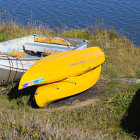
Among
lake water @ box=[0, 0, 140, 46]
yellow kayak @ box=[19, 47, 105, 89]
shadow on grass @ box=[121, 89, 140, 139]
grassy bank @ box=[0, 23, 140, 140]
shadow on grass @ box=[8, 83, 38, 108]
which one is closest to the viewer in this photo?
grassy bank @ box=[0, 23, 140, 140]

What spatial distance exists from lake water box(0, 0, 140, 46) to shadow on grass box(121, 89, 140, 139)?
33.9 feet

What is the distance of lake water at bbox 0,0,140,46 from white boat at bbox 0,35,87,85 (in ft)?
23.4

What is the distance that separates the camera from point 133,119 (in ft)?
18.1

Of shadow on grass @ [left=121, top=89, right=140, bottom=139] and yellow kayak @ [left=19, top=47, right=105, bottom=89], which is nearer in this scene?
shadow on grass @ [left=121, top=89, right=140, bottom=139]

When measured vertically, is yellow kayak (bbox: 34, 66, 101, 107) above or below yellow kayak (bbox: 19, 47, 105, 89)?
below

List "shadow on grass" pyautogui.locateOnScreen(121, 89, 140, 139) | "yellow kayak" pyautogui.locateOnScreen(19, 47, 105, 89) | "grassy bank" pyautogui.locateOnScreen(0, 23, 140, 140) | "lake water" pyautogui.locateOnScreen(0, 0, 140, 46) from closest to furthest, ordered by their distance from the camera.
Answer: "grassy bank" pyautogui.locateOnScreen(0, 23, 140, 140) < "shadow on grass" pyautogui.locateOnScreen(121, 89, 140, 139) < "yellow kayak" pyautogui.locateOnScreen(19, 47, 105, 89) < "lake water" pyautogui.locateOnScreen(0, 0, 140, 46)

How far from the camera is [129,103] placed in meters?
6.13

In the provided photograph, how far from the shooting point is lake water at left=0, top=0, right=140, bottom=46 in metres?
17.9

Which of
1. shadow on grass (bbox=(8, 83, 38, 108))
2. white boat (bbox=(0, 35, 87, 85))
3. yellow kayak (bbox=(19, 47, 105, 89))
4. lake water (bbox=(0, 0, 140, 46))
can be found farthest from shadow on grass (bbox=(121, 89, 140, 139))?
lake water (bbox=(0, 0, 140, 46))

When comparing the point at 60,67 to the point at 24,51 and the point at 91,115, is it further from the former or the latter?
the point at 24,51

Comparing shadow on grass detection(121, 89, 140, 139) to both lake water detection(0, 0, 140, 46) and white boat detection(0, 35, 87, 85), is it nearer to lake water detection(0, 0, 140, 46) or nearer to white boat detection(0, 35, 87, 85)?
white boat detection(0, 35, 87, 85)

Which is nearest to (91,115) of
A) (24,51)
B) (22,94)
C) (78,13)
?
(22,94)

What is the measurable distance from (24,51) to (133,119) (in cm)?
547

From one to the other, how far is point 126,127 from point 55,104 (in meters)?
2.10
